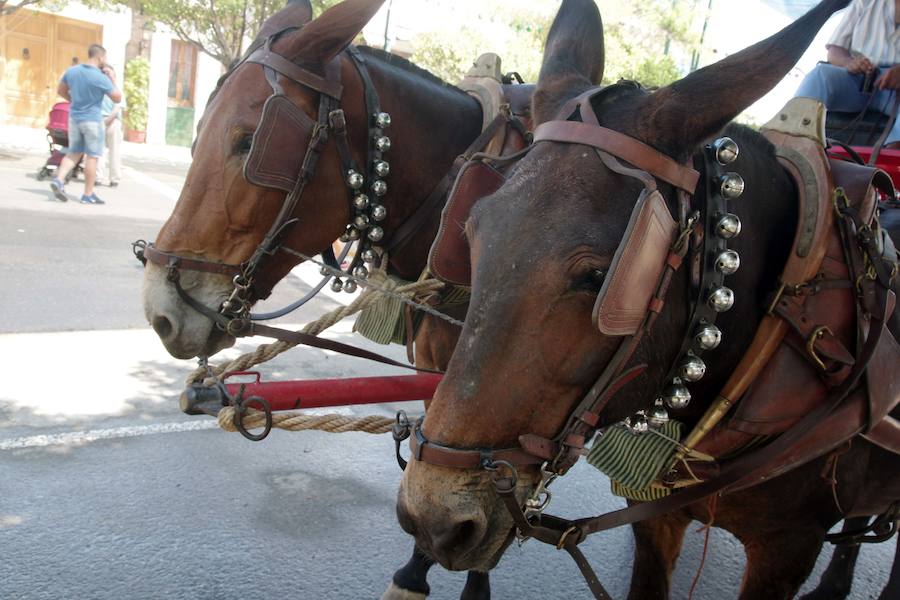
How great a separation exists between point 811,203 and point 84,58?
26.0 m

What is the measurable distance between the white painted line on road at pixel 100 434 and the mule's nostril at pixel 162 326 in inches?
76.6

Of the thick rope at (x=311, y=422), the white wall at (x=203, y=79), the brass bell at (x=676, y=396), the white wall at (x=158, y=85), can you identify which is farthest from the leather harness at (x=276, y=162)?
the white wall at (x=203, y=79)

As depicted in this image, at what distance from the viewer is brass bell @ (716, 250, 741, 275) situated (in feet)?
5.10

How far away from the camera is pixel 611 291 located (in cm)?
134

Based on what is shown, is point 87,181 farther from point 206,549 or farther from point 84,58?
point 84,58

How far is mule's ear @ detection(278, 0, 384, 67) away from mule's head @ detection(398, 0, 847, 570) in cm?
120

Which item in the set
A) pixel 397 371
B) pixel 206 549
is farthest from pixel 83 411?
pixel 397 371

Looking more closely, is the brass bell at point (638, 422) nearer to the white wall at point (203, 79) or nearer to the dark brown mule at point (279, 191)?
the dark brown mule at point (279, 191)

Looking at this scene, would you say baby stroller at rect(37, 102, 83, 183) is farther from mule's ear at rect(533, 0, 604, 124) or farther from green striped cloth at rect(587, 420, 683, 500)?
green striped cloth at rect(587, 420, 683, 500)

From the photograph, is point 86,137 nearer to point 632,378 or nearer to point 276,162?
point 276,162

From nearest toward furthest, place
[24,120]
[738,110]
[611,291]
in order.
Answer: [611,291], [738,110], [24,120]

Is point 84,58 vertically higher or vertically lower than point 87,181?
higher

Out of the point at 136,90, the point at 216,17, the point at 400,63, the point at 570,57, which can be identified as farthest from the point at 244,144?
the point at 136,90

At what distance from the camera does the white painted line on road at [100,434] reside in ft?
13.5
